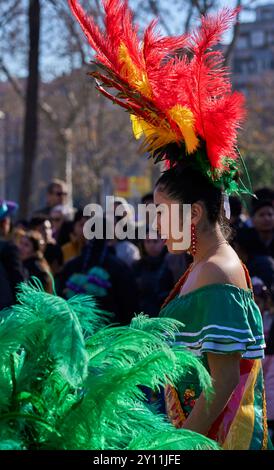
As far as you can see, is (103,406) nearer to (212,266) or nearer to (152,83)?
(212,266)

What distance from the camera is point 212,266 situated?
2.55 m

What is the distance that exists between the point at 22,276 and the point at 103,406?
13.4ft

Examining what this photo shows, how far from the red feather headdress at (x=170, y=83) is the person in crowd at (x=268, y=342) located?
5.79ft

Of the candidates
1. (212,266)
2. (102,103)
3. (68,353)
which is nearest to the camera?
(68,353)

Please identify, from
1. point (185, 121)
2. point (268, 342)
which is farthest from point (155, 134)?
point (268, 342)

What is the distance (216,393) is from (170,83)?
3.09 feet

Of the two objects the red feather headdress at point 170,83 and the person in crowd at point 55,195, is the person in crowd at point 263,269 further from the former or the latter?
the person in crowd at point 55,195

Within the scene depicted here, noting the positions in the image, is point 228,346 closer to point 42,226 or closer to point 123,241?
point 42,226

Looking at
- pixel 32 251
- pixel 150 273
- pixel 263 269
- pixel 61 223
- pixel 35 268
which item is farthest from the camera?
pixel 61 223

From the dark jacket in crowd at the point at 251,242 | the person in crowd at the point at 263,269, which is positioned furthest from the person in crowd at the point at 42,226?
the person in crowd at the point at 263,269

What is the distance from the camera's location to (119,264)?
255 inches

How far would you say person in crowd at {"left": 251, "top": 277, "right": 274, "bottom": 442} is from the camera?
4078 millimetres

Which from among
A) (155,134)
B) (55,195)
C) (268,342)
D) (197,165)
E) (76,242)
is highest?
(55,195)

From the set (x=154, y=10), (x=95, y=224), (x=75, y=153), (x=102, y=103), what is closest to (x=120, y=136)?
(x=75, y=153)
